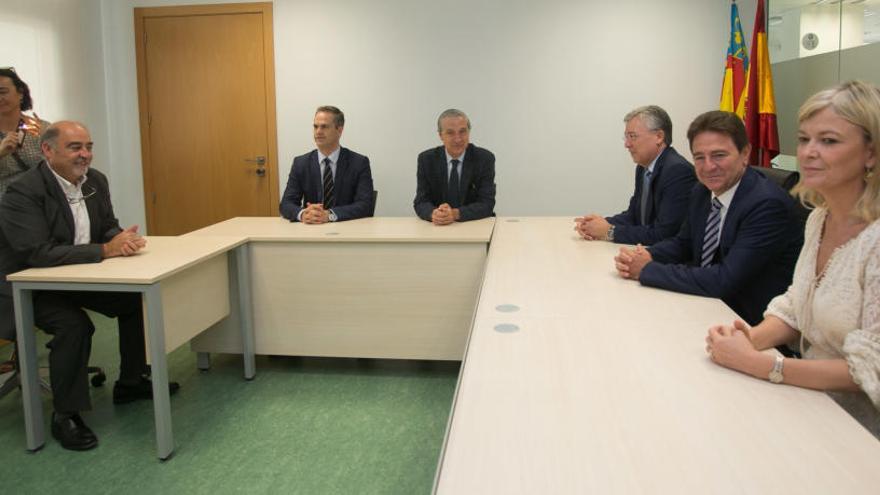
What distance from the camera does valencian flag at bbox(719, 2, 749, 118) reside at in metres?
4.65

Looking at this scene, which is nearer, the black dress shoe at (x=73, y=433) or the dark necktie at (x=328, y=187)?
the black dress shoe at (x=73, y=433)

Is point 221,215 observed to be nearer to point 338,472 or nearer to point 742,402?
point 338,472

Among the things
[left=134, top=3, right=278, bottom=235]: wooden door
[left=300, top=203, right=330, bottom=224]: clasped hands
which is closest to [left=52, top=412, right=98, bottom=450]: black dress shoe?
[left=300, top=203, right=330, bottom=224]: clasped hands

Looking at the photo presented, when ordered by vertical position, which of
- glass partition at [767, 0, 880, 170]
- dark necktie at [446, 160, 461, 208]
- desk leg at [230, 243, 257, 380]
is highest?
glass partition at [767, 0, 880, 170]

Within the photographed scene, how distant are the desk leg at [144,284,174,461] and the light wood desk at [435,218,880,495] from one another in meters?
1.29

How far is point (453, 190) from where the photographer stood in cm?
412

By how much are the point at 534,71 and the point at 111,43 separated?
335 centimetres

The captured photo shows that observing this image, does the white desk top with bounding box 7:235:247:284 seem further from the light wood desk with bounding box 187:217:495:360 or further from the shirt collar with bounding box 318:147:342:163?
the shirt collar with bounding box 318:147:342:163

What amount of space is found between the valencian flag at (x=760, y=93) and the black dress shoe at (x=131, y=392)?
12.4ft

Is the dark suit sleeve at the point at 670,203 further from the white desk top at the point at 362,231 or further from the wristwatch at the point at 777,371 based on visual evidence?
the wristwatch at the point at 777,371

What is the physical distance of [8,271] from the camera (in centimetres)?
280

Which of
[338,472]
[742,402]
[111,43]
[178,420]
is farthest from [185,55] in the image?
[742,402]

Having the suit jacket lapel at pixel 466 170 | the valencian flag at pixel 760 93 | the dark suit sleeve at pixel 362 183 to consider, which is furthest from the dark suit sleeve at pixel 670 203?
the valencian flag at pixel 760 93

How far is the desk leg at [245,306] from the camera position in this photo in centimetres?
336
